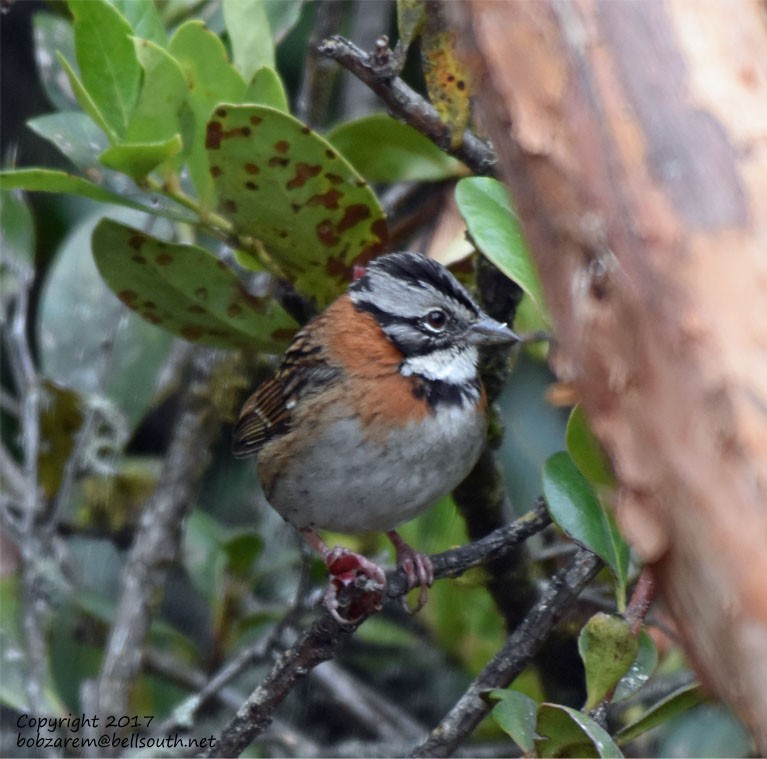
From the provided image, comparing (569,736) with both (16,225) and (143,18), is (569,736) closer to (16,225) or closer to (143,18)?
(143,18)

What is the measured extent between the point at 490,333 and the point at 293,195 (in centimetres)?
59

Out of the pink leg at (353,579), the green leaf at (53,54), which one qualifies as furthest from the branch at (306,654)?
the green leaf at (53,54)

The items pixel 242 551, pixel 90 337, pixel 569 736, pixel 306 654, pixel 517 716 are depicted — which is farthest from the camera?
pixel 90 337

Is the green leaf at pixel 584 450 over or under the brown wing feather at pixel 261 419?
over

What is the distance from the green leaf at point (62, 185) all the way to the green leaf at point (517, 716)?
1.31m

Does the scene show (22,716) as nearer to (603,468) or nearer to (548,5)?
(603,468)

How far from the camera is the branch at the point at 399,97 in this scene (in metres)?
2.25

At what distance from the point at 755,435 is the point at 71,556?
3.30 m

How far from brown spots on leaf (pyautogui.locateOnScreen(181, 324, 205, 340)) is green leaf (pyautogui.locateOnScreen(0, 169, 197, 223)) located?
0.83ft

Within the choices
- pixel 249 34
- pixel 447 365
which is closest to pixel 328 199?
pixel 249 34

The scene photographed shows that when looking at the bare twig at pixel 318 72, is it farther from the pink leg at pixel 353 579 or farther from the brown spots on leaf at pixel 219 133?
the pink leg at pixel 353 579

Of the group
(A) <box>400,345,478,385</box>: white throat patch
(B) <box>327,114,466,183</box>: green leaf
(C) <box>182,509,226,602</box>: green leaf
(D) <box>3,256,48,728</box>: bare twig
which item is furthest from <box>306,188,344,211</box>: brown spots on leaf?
(C) <box>182,509,226,602</box>: green leaf

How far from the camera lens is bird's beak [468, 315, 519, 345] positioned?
2.83m

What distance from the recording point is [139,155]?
247 cm
